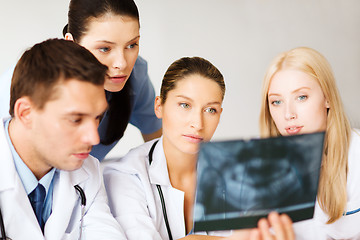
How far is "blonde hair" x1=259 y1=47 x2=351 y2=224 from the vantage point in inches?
60.8

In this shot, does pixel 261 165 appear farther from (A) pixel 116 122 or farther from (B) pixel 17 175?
(A) pixel 116 122

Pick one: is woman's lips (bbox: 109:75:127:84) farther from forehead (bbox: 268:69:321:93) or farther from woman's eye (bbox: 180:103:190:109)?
forehead (bbox: 268:69:321:93)

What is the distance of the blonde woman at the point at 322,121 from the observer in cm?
154

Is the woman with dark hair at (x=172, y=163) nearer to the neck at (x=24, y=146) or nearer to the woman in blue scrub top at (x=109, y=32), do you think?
the woman in blue scrub top at (x=109, y=32)

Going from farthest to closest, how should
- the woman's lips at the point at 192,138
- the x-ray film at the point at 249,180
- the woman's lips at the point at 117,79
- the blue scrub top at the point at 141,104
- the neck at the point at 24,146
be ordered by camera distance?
the blue scrub top at the point at 141,104, the woman's lips at the point at 117,79, the woman's lips at the point at 192,138, the neck at the point at 24,146, the x-ray film at the point at 249,180

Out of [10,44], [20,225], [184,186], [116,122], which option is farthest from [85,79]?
[10,44]

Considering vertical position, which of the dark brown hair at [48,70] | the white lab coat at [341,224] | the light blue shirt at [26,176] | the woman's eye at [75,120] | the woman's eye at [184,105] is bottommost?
the white lab coat at [341,224]

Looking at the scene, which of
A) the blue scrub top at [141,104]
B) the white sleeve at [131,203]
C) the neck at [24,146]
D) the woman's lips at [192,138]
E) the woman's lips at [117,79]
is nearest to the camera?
the neck at [24,146]

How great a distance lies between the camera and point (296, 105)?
154 centimetres

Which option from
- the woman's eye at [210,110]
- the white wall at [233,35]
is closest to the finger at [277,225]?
the woman's eye at [210,110]

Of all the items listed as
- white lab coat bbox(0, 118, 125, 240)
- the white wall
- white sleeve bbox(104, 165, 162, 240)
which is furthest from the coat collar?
the white wall

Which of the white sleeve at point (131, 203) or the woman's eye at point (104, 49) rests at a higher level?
the woman's eye at point (104, 49)

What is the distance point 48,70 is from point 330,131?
100cm

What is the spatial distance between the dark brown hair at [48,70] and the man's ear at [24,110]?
2 centimetres
